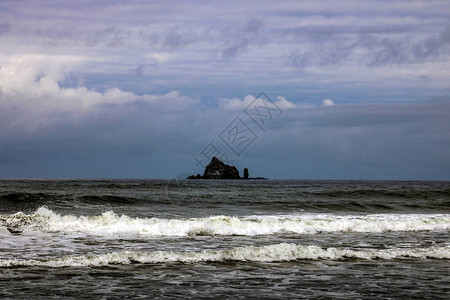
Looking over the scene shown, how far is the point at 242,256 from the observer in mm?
13648

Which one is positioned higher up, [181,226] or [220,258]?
[181,226]

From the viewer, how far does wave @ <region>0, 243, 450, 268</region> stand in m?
12.4

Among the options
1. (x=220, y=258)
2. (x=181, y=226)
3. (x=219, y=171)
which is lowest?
(x=220, y=258)

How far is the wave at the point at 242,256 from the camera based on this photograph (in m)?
12.4

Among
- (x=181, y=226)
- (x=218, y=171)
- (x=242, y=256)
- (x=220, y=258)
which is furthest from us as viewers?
(x=218, y=171)

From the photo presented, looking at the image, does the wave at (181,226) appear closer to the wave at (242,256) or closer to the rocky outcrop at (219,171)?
the wave at (242,256)

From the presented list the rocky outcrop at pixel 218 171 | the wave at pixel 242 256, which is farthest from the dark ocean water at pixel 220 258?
the rocky outcrop at pixel 218 171

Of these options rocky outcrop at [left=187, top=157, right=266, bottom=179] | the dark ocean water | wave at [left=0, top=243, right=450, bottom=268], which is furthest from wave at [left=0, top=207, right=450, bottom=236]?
rocky outcrop at [left=187, top=157, right=266, bottom=179]

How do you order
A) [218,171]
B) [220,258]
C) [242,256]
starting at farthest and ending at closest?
[218,171], [242,256], [220,258]

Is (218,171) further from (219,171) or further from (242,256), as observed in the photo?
(242,256)

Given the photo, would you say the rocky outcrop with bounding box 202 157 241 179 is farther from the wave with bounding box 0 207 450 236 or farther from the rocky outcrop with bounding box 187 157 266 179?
the wave with bounding box 0 207 450 236

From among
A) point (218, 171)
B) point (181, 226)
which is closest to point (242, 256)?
point (181, 226)

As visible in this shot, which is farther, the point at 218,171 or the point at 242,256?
the point at 218,171

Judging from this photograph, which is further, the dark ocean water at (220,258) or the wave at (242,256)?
the wave at (242,256)
